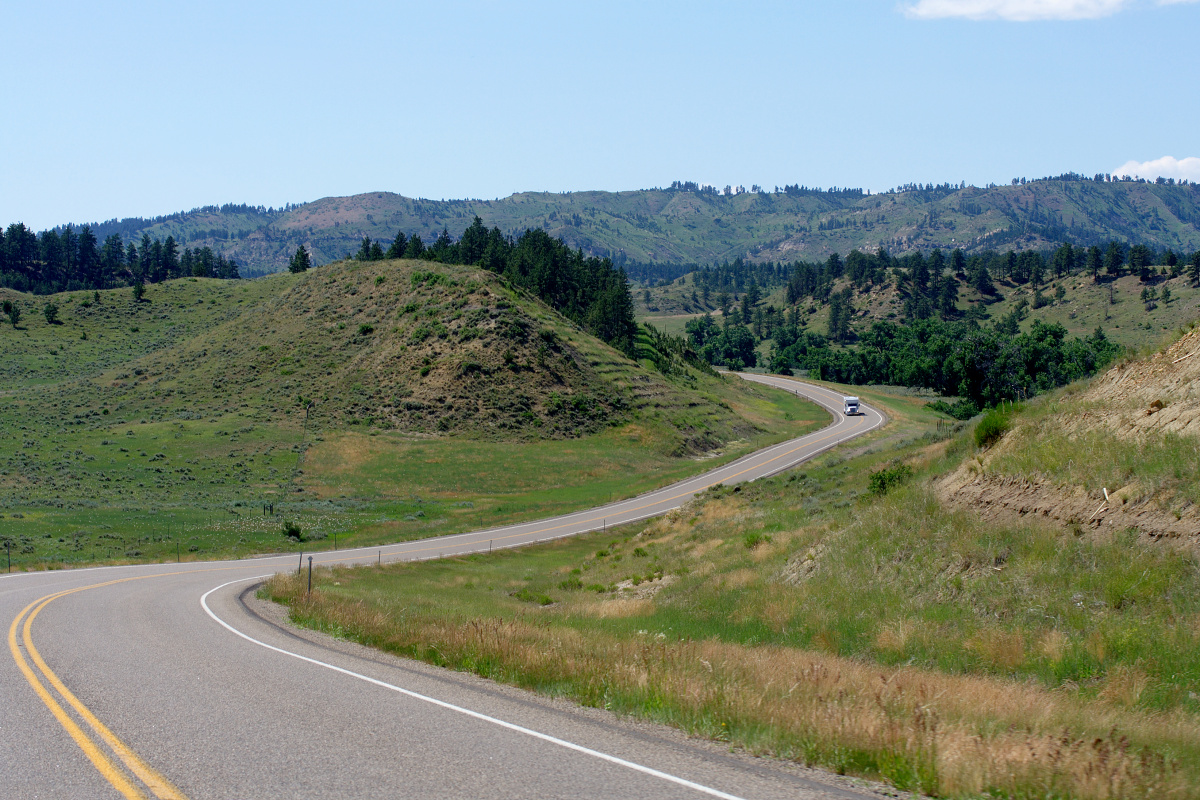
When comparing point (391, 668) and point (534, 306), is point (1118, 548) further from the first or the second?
point (534, 306)

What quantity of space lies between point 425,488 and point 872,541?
48430mm

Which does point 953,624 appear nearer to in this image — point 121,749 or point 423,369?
point 121,749

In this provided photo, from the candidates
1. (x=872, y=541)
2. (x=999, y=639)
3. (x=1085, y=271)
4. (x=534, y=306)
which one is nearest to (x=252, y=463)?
(x=534, y=306)

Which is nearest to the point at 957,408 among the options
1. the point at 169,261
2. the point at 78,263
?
the point at 169,261

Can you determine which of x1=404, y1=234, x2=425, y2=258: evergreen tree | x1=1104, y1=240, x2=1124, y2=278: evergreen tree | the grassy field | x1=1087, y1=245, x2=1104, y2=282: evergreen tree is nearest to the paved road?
the grassy field

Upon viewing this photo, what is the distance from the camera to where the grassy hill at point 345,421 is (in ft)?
165

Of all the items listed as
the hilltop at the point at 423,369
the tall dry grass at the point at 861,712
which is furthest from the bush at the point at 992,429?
the hilltop at the point at 423,369

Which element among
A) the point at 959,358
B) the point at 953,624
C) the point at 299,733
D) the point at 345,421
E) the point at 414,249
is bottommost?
the point at 345,421

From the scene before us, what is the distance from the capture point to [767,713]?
325 inches

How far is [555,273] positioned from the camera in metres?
118


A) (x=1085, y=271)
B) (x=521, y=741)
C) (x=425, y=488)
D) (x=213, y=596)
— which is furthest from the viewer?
(x=1085, y=271)

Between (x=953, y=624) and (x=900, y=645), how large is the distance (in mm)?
1278

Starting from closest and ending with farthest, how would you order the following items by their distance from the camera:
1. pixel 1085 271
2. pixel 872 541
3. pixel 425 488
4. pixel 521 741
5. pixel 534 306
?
1. pixel 521 741
2. pixel 872 541
3. pixel 425 488
4. pixel 534 306
5. pixel 1085 271

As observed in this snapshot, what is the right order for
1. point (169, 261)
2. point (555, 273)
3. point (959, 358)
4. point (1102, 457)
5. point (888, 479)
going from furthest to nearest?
point (169, 261), point (555, 273), point (959, 358), point (888, 479), point (1102, 457)
